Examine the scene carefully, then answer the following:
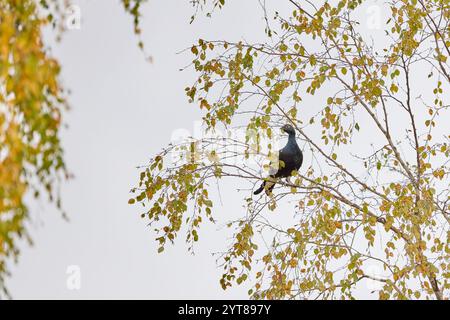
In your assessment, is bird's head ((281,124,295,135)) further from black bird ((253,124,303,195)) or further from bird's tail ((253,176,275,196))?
bird's tail ((253,176,275,196))

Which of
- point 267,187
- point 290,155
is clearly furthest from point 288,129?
point 267,187

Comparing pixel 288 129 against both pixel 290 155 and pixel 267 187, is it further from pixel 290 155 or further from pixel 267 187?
pixel 267 187

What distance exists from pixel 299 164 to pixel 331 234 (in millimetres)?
1171

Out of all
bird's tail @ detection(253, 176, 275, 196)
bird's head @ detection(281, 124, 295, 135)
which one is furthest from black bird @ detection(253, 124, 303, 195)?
bird's tail @ detection(253, 176, 275, 196)

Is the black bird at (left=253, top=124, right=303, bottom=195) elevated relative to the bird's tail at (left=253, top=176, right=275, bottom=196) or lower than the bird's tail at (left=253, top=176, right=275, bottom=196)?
elevated

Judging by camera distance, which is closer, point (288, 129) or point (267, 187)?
point (267, 187)

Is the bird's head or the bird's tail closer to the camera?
the bird's tail

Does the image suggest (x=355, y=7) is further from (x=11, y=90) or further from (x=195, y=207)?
(x=11, y=90)

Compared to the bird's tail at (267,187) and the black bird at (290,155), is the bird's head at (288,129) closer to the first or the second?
the black bird at (290,155)

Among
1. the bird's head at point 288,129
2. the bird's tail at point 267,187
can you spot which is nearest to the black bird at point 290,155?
the bird's head at point 288,129

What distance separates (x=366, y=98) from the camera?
6.25 metres


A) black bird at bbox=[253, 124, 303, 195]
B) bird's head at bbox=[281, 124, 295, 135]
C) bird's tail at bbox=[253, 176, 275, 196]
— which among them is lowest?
bird's tail at bbox=[253, 176, 275, 196]

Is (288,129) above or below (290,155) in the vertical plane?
above
